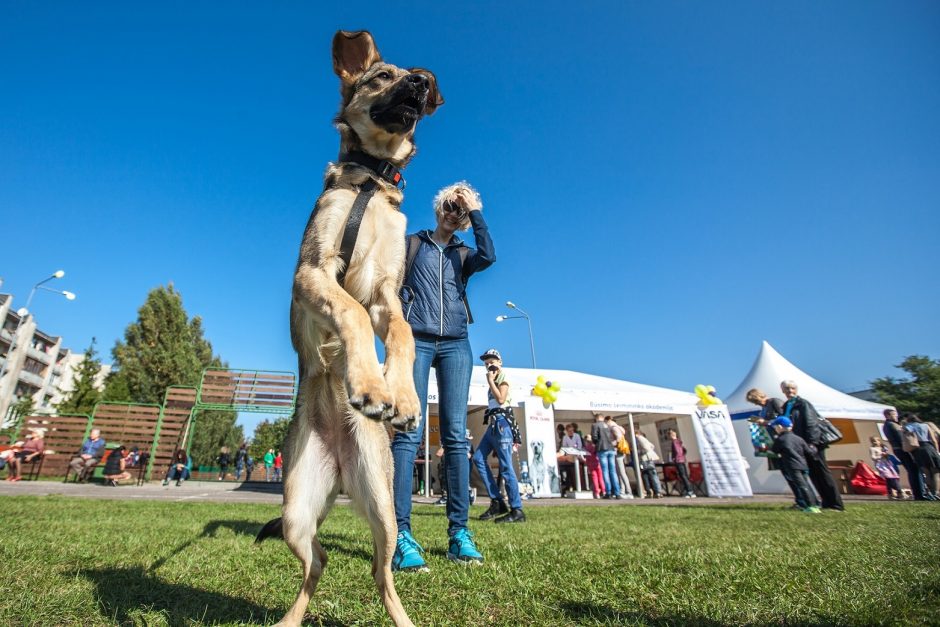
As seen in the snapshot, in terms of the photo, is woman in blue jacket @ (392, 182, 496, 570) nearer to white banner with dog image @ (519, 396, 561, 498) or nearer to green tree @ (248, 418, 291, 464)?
white banner with dog image @ (519, 396, 561, 498)

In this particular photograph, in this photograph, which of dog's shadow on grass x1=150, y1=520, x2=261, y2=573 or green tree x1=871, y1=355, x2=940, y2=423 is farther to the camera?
green tree x1=871, y1=355, x2=940, y2=423

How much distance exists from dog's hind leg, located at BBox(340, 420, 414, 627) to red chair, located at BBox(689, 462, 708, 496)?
1758 cm

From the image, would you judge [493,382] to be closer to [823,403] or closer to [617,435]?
[617,435]

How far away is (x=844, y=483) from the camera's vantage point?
1752 cm

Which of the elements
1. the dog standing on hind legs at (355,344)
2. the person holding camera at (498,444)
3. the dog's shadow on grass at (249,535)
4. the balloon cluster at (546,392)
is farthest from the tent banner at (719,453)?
the dog standing on hind legs at (355,344)

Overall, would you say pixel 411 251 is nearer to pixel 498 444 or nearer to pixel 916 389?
pixel 498 444

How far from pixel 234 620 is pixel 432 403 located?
12.7 meters

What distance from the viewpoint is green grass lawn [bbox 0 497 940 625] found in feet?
6.41

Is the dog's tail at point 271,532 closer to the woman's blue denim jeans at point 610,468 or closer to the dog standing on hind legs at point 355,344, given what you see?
the dog standing on hind legs at point 355,344

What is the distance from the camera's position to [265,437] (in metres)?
58.9

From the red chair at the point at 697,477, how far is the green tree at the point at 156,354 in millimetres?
34728

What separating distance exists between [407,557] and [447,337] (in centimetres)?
163

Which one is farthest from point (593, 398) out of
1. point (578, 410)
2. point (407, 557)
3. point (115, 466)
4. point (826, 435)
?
point (115, 466)

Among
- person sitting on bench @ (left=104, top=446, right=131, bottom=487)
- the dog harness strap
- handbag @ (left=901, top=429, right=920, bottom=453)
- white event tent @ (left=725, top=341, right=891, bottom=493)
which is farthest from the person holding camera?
white event tent @ (left=725, top=341, right=891, bottom=493)
